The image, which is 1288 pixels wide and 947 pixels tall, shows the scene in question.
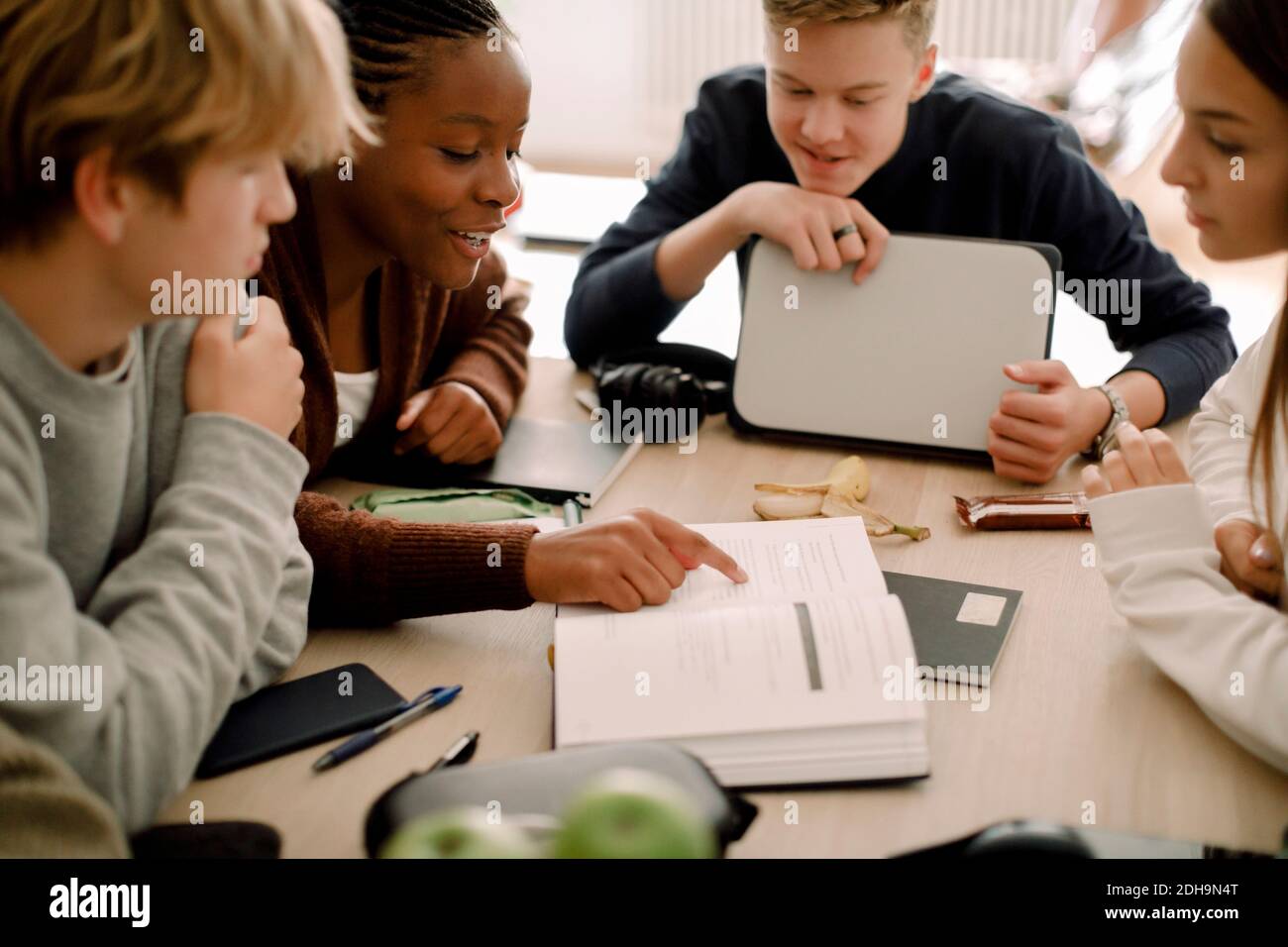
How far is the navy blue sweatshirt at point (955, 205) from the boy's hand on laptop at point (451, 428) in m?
0.31

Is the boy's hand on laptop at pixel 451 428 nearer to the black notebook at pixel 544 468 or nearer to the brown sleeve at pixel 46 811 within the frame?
the black notebook at pixel 544 468

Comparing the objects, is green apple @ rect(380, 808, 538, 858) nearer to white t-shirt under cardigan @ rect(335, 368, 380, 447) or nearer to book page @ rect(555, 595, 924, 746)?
book page @ rect(555, 595, 924, 746)

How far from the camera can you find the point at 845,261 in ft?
4.41

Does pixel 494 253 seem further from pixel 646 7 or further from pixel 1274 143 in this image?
pixel 646 7

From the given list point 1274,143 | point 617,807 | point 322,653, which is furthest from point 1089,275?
point 617,807

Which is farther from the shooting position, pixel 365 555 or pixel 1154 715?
pixel 365 555

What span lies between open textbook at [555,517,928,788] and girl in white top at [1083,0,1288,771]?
207mm

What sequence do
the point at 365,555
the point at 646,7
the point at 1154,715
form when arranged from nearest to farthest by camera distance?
the point at 1154,715, the point at 365,555, the point at 646,7

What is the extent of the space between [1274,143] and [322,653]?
2.78 feet

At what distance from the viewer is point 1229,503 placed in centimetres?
109

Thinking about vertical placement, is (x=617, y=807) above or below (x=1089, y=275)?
below

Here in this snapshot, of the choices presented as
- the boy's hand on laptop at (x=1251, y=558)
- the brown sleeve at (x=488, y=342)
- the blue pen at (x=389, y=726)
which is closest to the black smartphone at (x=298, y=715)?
the blue pen at (x=389, y=726)

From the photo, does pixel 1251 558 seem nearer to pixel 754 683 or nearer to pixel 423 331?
pixel 754 683
